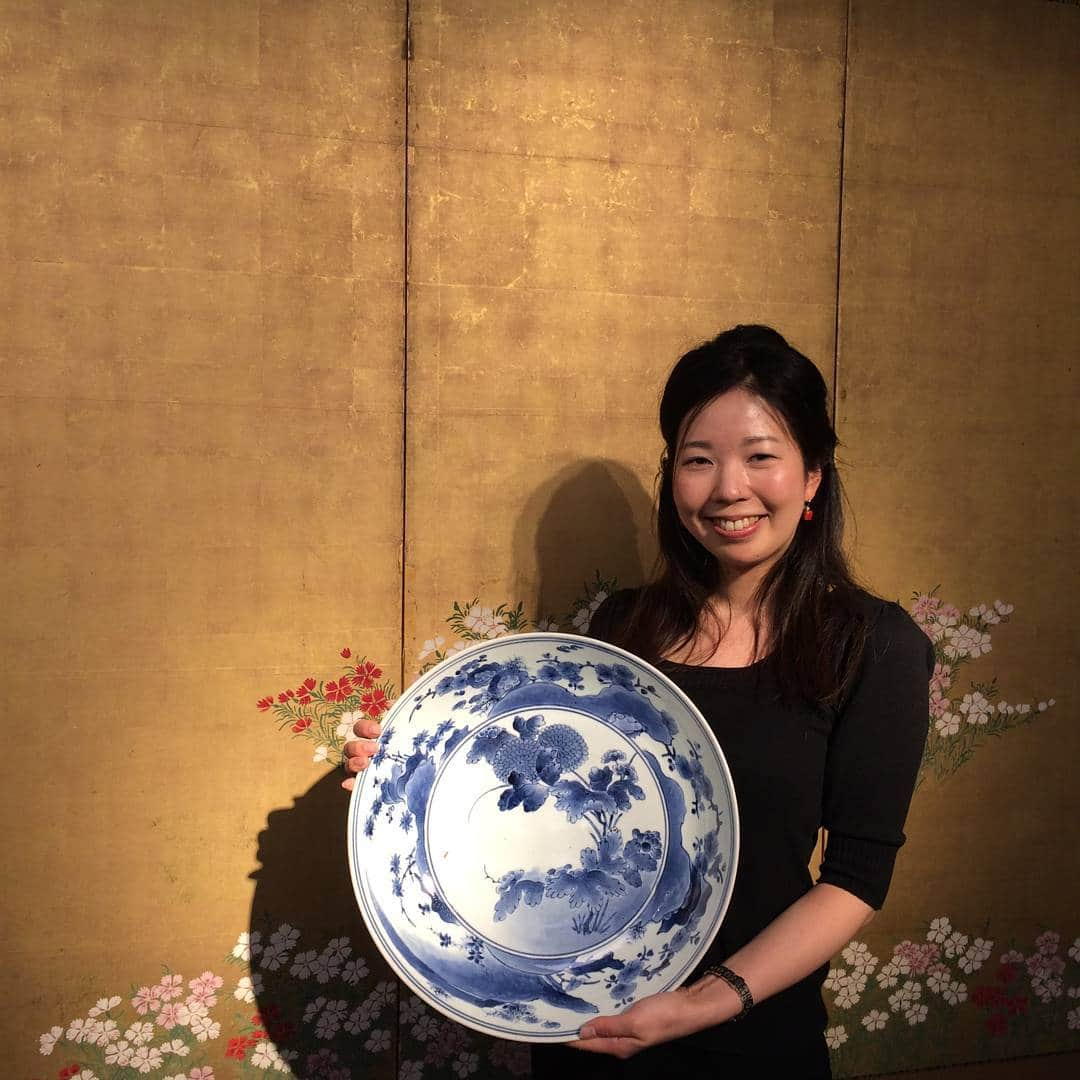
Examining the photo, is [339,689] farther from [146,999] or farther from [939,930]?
[939,930]

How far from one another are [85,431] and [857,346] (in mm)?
1257

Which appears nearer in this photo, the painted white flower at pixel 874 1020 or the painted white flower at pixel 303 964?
the painted white flower at pixel 303 964

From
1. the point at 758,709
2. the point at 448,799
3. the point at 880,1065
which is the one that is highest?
the point at 758,709

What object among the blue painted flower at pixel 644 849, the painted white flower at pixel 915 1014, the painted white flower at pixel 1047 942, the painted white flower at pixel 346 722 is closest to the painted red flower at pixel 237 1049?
the painted white flower at pixel 346 722

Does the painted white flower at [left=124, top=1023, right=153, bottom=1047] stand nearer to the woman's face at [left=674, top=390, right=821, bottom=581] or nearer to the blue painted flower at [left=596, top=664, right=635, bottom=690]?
the blue painted flower at [left=596, top=664, right=635, bottom=690]

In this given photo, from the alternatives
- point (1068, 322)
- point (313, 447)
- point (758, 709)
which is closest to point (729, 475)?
point (758, 709)

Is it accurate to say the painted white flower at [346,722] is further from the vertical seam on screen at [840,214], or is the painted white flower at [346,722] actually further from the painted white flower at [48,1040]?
the vertical seam on screen at [840,214]

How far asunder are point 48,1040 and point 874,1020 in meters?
1.37

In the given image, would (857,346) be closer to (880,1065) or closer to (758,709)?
(758,709)

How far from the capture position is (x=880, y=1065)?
5.74 feet

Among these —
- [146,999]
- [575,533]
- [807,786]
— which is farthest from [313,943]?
[807,786]

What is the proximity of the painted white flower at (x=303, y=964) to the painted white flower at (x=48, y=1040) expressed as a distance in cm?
35

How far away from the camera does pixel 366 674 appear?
1568 millimetres

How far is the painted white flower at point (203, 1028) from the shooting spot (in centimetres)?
155
